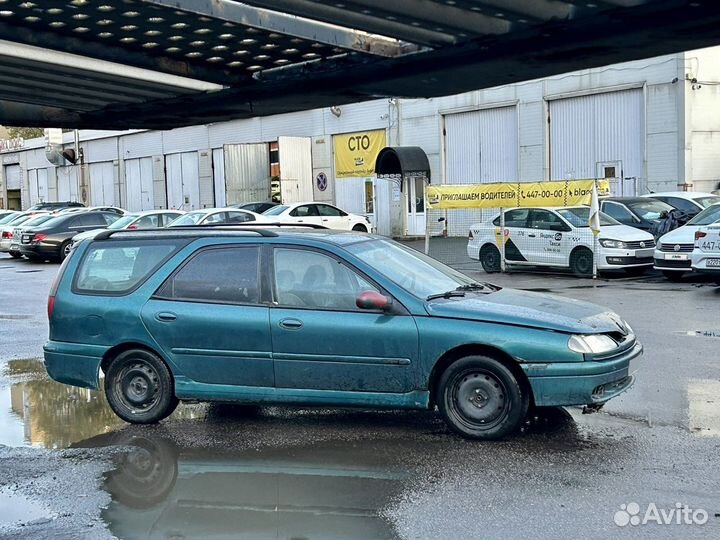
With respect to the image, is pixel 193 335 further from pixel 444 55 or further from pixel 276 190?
pixel 276 190

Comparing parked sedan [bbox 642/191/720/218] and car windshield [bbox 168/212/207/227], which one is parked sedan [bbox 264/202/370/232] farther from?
parked sedan [bbox 642/191/720/218]

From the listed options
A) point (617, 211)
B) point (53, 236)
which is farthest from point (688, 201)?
point (53, 236)

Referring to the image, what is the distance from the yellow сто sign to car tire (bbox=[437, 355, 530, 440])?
28.6 meters

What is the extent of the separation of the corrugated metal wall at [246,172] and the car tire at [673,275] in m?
23.2

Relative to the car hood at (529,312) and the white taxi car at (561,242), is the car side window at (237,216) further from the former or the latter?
the car hood at (529,312)

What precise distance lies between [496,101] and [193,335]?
24588 millimetres

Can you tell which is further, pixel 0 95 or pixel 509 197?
pixel 509 197

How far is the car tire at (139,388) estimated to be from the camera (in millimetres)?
7145

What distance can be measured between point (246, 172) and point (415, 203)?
26.1ft

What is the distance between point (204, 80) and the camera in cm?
854

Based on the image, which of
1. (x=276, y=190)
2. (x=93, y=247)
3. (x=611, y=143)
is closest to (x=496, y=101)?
(x=611, y=143)

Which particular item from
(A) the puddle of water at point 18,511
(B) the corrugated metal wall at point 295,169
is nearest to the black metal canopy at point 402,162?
(B) the corrugated metal wall at point 295,169

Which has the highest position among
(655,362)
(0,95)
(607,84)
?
(607,84)

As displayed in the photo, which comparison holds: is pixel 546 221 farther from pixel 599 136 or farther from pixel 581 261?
pixel 599 136
